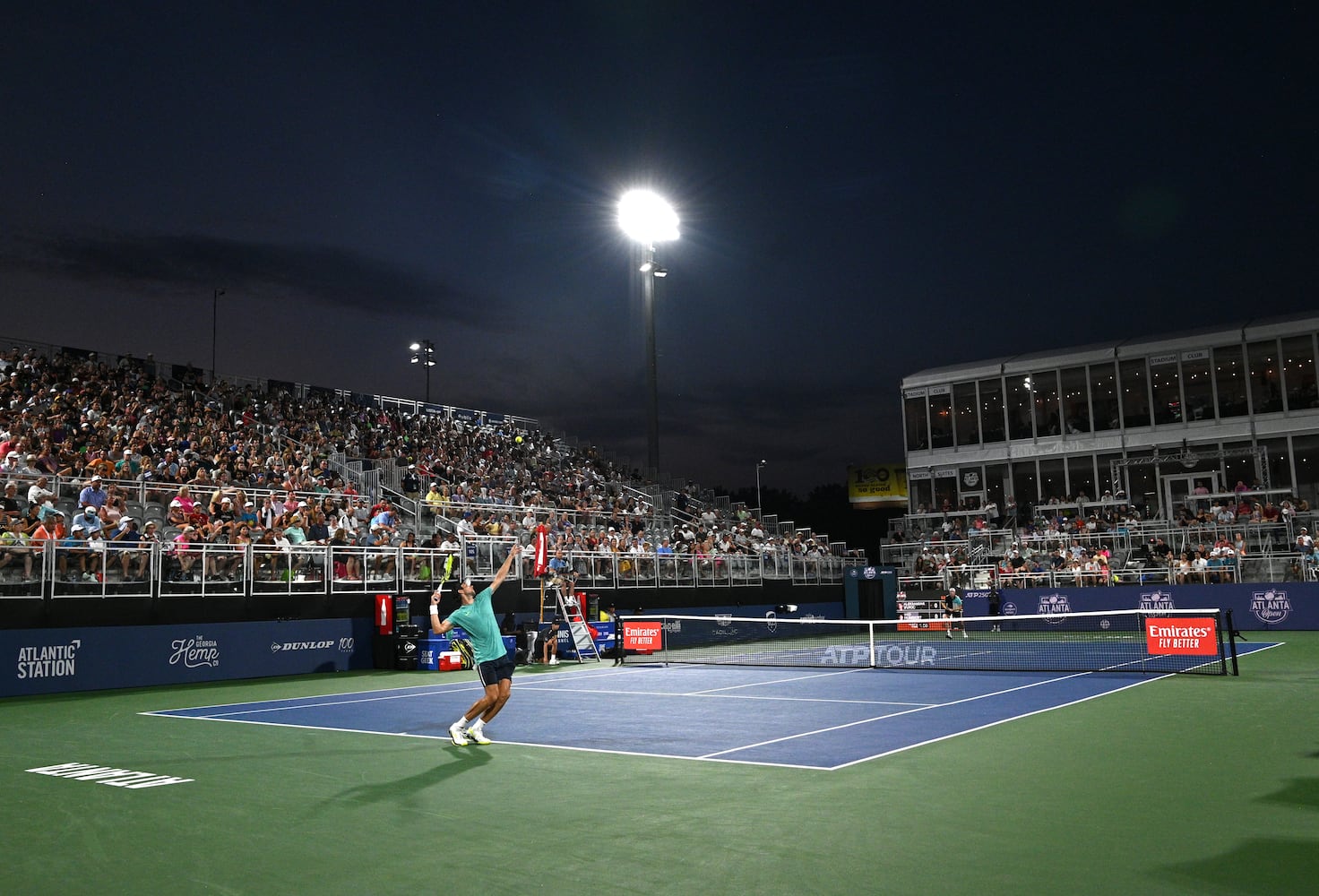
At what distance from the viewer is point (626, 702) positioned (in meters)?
17.0

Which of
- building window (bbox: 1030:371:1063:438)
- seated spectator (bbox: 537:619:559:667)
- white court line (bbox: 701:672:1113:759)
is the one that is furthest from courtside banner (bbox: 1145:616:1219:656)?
building window (bbox: 1030:371:1063:438)

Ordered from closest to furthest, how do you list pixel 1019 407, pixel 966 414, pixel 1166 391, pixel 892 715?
pixel 892 715 < pixel 1166 391 < pixel 1019 407 < pixel 966 414

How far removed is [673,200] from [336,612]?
70.6ft

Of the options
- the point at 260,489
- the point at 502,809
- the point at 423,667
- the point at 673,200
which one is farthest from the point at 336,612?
the point at 673,200

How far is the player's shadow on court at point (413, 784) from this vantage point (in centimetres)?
920

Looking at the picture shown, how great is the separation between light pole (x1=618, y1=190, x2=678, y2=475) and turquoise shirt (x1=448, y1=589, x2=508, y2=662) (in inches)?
1043

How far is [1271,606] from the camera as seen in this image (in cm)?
3541

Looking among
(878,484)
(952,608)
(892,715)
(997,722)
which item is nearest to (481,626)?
(892,715)

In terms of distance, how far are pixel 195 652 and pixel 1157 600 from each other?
30116 mm

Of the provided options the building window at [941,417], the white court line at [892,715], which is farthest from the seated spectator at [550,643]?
the building window at [941,417]

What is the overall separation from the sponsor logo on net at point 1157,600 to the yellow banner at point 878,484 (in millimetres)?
38583

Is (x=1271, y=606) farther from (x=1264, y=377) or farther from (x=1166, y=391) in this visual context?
(x=1166, y=391)

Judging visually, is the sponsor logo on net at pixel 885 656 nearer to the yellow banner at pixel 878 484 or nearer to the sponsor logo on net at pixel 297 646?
the sponsor logo on net at pixel 297 646

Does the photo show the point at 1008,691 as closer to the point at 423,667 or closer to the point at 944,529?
the point at 423,667
